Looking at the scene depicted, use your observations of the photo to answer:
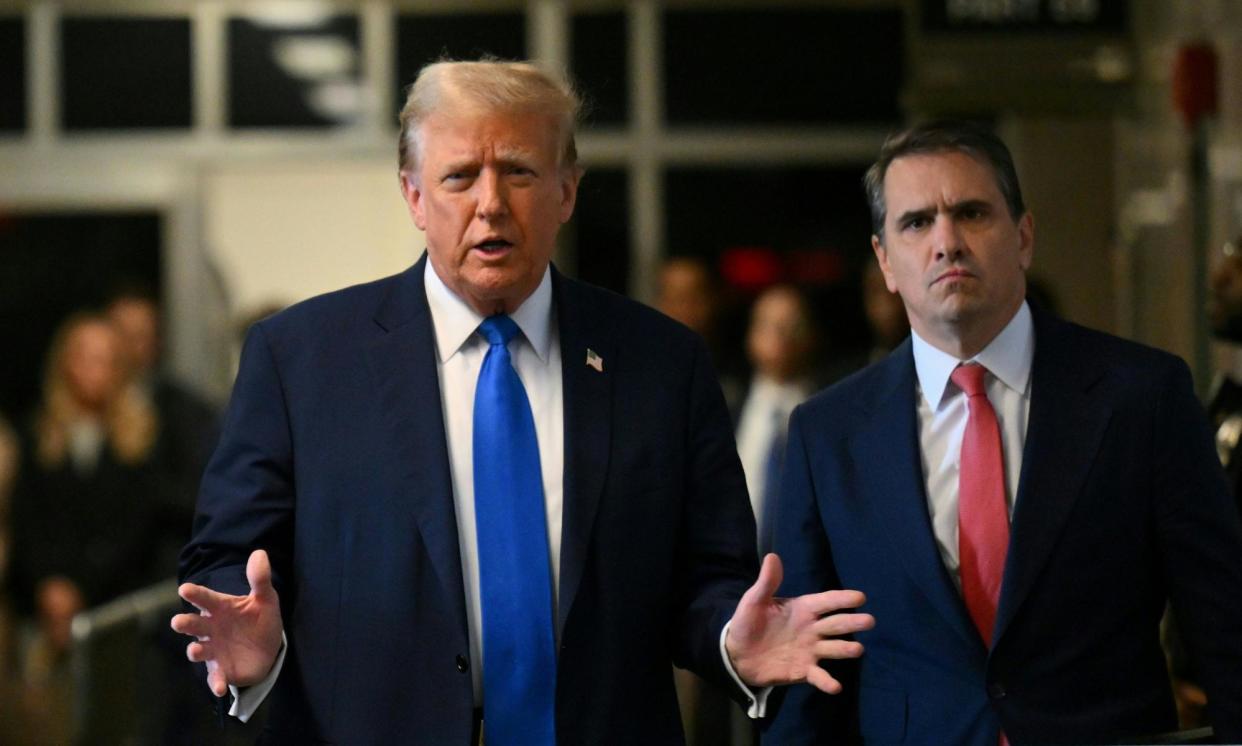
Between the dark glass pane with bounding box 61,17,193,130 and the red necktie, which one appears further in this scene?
the dark glass pane with bounding box 61,17,193,130

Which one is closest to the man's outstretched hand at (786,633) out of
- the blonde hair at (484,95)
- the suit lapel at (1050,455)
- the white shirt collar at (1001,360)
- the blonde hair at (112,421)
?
the suit lapel at (1050,455)

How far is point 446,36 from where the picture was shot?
12.4 metres

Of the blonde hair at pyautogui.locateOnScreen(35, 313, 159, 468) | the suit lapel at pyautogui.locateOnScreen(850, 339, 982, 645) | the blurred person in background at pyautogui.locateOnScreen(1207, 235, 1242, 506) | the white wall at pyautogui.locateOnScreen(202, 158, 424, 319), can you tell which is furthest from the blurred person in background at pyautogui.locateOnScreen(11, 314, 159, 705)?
the suit lapel at pyautogui.locateOnScreen(850, 339, 982, 645)

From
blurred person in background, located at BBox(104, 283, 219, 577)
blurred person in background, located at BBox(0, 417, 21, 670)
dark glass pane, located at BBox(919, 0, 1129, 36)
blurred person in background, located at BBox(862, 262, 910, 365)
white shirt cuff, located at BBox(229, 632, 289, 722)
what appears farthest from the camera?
blurred person in background, located at BBox(0, 417, 21, 670)

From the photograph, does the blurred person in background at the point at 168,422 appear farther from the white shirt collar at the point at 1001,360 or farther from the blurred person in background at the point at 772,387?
the white shirt collar at the point at 1001,360

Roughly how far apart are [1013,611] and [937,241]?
64 cm

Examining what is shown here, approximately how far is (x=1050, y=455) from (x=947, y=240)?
404mm

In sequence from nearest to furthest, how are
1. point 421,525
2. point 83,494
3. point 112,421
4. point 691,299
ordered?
point 421,525, point 691,299, point 83,494, point 112,421

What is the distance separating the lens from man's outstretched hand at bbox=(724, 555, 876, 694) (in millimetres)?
3316

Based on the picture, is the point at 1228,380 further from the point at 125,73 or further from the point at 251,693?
the point at 125,73

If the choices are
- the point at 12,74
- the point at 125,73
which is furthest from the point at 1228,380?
the point at 12,74

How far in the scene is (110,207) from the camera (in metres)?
12.4

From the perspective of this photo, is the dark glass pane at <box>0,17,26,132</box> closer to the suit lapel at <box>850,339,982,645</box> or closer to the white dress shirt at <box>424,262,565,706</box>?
the white dress shirt at <box>424,262,565,706</box>

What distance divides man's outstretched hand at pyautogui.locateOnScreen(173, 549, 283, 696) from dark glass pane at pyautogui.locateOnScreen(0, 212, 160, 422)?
371 inches
